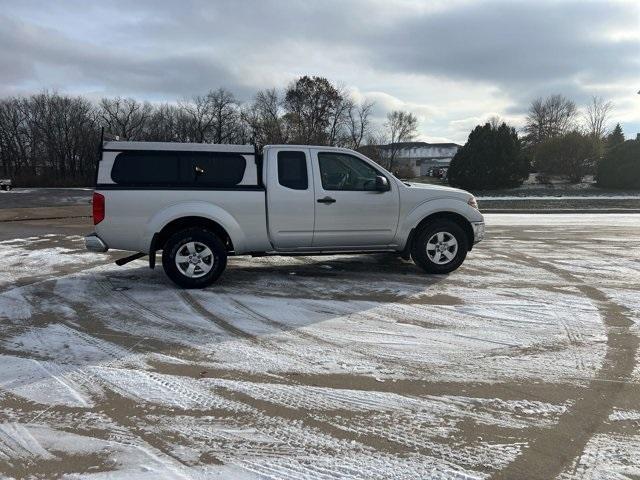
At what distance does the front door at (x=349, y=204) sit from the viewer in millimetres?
6953

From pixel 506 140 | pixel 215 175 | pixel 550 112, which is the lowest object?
pixel 215 175

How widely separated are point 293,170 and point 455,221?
2741 millimetres

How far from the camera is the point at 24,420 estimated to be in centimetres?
320

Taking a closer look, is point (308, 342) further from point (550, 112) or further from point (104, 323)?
point (550, 112)

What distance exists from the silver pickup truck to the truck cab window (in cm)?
2

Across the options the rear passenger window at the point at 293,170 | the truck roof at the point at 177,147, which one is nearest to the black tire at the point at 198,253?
the truck roof at the point at 177,147

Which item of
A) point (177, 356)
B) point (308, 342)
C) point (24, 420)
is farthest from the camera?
point (308, 342)

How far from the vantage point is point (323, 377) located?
12.7 feet

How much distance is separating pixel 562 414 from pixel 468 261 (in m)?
5.53

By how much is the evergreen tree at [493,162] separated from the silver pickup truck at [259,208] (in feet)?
98.3

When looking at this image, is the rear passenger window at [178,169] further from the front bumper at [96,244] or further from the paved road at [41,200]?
the paved road at [41,200]

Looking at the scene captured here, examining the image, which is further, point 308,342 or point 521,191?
point 521,191

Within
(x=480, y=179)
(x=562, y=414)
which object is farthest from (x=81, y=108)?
(x=562, y=414)

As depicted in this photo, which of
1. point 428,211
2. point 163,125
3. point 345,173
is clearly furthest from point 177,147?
point 163,125
